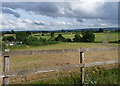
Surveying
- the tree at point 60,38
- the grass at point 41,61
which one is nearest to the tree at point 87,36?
the tree at point 60,38

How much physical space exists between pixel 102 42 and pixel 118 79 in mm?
15053

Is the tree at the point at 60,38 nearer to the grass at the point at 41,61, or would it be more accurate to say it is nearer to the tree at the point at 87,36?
the grass at the point at 41,61

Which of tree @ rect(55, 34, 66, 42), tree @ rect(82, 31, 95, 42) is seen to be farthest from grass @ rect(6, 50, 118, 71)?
tree @ rect(82, 31, 95, 42)

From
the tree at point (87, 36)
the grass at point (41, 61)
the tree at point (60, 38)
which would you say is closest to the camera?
the grass at point (41, 61)

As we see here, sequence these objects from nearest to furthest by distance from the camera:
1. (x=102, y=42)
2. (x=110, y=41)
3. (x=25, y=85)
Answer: (x=25, y=85), (x=102, y=42), (x=110, y=41)

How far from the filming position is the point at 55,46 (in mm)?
10141

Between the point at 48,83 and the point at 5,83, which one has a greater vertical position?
the point at 5,83

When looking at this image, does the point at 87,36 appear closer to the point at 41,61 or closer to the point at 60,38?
the point at 60,38

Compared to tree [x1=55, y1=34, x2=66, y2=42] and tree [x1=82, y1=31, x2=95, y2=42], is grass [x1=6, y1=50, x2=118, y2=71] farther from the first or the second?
tree [x1=82, y1=31, x2=95, y2=42]

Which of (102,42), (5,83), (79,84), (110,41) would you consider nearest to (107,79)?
(79,84)

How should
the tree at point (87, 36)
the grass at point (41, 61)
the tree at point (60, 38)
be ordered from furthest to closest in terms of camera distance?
the tree at point (87, 36) → the tree at point (60, 38) → the grass at point (41, 61)

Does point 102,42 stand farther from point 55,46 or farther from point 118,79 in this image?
point 118,79

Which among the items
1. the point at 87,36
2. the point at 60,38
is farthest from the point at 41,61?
the point at 87,36

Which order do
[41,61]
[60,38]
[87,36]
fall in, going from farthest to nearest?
[87,36]
[60,38]
[41,61]
